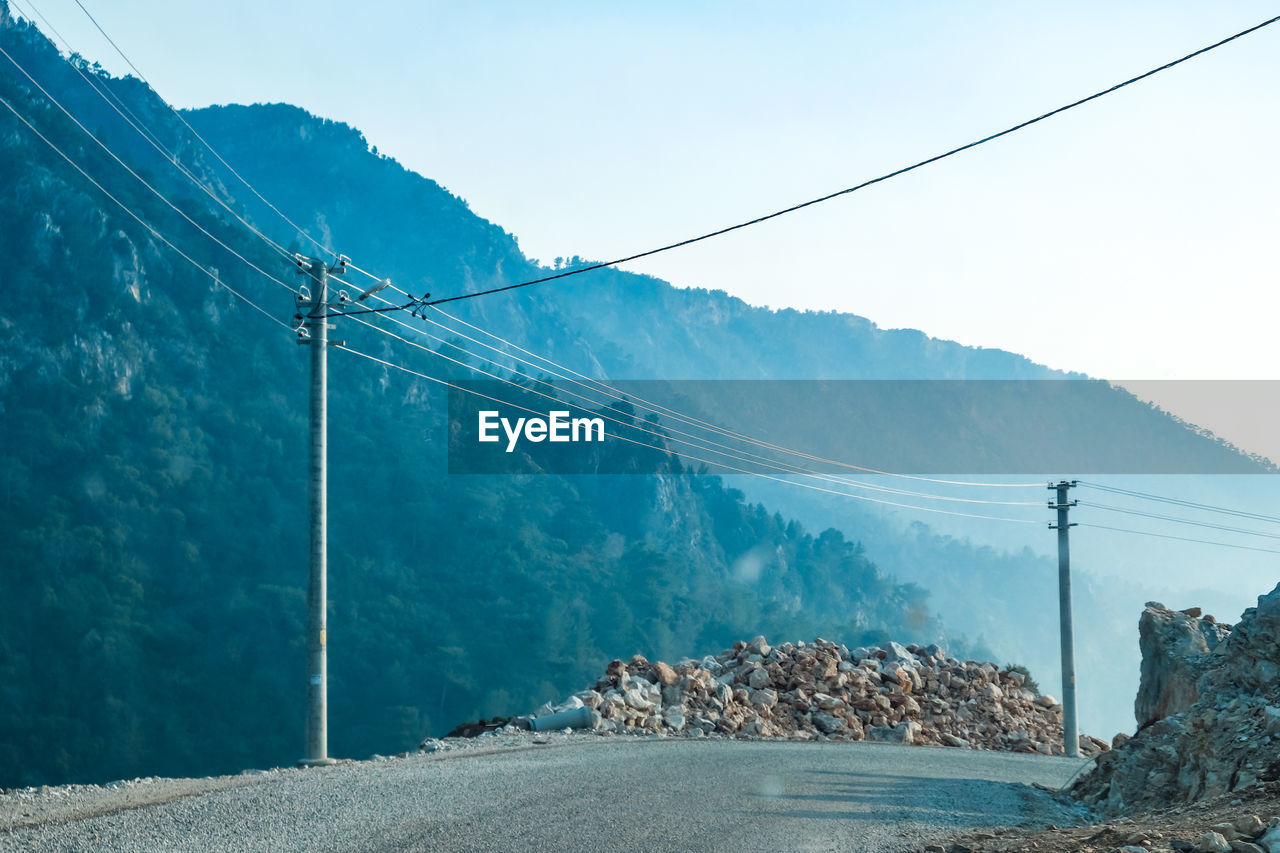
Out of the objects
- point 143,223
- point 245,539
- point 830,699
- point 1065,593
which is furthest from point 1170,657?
point 143,223

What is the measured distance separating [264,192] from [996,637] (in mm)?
135039

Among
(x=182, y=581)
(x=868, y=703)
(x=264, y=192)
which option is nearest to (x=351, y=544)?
(x=182, y=581)

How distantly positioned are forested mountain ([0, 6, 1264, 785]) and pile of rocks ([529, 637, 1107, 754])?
51989mm

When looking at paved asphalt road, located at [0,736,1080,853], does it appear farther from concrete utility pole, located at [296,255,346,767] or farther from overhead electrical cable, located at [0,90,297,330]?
overhead electrical cable, located at [0,90,297,330]

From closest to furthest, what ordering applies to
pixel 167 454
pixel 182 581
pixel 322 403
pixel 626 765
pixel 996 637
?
pixel 626 765 < pixel 322 403 < pixel 182 581 < pixel 167 454 < pixel 996 637

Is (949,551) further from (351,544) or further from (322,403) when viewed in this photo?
(322,403)

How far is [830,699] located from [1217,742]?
47.3 feet

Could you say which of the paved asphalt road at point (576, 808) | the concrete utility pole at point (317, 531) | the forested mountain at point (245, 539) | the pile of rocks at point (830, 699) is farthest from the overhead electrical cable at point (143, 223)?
the paved asphalt road at point (576, 808)

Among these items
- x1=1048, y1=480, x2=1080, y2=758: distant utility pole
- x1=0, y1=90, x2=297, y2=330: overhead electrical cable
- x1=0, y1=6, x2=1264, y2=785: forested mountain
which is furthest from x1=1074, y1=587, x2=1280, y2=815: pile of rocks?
x1=0, y1=90, x2=297, y2=330: overhead electrical cable

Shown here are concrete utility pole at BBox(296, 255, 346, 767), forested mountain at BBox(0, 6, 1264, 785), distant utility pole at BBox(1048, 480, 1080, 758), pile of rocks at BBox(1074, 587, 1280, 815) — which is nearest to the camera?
pile of rocks at BBox(1074, 587, 1280, 815)

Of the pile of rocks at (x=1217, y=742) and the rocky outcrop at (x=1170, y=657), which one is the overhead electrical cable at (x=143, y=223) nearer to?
the rocky outcrop at (x=1170, y=657)

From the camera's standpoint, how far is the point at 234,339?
101 m

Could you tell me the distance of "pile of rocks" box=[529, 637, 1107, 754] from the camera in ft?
74.6

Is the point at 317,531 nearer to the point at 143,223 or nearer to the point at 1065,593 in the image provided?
the point at 1065,593
